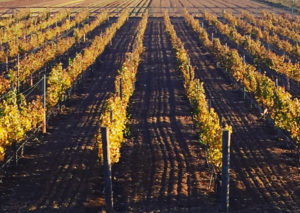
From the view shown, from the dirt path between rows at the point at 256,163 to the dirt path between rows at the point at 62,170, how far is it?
18.7ft

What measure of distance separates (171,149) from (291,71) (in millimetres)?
15580

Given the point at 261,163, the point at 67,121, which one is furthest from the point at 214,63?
the point at 261,163

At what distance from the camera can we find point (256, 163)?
19.0 metres

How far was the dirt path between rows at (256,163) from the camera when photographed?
15477 mm

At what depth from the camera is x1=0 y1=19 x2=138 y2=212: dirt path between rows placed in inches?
612

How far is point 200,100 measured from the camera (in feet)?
74.2

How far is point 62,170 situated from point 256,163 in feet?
28.1

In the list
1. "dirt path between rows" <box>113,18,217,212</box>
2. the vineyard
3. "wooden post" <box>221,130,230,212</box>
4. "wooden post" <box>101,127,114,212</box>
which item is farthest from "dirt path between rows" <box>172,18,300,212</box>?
"wooden post" <box>101,127,114,212</box>

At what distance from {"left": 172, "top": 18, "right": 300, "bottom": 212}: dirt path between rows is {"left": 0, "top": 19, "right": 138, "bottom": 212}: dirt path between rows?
5699 millimetres

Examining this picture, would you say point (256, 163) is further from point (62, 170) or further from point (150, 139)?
point (62, 170)

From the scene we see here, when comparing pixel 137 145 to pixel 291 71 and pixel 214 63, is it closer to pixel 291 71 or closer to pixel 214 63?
pixel 291 71

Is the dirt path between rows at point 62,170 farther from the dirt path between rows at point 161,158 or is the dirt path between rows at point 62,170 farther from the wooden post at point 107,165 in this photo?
the dirt path between rows at point 161,158

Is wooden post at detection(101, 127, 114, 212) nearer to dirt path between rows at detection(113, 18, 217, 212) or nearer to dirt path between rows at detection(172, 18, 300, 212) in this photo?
dirt path between rows at detection(113, 18, 217, 212)

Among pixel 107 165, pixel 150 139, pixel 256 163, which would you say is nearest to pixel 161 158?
pixel 150 139
